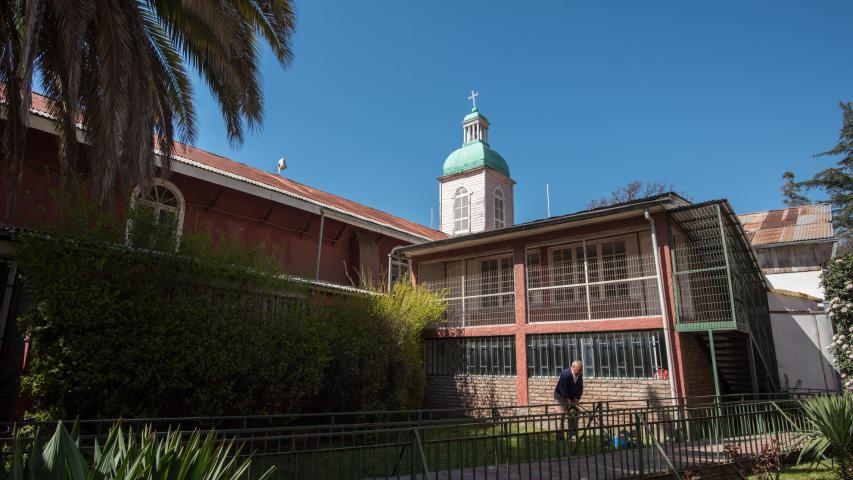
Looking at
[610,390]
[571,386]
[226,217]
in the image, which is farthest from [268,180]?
[610,390]

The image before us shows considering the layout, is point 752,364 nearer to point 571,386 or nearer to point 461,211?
point 571,386

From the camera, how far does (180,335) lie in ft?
29.2

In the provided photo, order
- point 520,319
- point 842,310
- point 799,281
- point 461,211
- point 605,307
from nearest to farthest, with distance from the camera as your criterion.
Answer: point 842,310 → point 605,307 → point 520,319 → point 799,281 → point 461,211

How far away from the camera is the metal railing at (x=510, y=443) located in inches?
226

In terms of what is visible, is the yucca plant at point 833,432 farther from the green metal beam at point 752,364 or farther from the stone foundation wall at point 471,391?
the stone foundation wall at point 471,391

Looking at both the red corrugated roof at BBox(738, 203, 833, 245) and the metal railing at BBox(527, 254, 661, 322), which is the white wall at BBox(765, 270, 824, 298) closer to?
the red corrugated roof at BBox(738, 203, 833, 245)

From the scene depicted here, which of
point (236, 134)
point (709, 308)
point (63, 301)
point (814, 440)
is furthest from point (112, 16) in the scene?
point (709, 308)

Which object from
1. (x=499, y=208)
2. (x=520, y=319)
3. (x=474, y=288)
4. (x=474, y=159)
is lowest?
(x=520, y=319)

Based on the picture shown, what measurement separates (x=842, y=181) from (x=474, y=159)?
20.8 metres

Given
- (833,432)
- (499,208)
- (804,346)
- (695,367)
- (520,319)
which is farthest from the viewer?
(499,208)

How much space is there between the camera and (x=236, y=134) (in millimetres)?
9781

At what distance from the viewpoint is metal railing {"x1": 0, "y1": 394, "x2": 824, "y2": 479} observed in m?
5.75

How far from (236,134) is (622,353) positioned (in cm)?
966

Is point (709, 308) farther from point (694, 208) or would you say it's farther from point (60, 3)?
point (60, 3)
